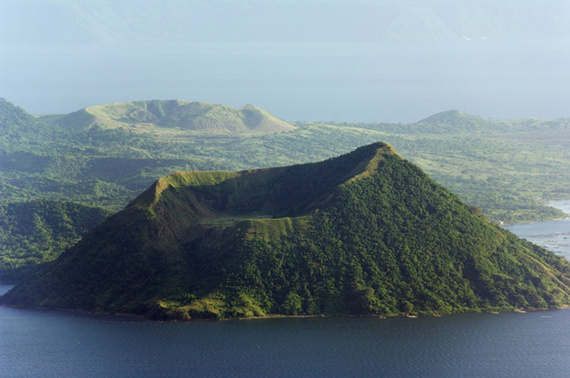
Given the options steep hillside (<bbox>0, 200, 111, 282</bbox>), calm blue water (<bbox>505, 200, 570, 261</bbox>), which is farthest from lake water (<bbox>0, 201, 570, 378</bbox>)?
calm blue water (<bbox>505, 200, 570, 261</bbox>)

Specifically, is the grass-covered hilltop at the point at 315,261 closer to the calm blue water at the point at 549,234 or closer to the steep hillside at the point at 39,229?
the steep hillside at the point at 39,229

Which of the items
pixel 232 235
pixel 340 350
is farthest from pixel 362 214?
pixel 340 350

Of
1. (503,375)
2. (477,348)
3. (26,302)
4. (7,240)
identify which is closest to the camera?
(503,375)

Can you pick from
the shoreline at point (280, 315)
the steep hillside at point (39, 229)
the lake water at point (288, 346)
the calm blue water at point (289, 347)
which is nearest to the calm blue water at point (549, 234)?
the shoreline at point (280, 315)

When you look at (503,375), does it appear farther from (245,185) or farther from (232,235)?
(245,185)

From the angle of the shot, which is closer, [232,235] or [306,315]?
[306,315]
